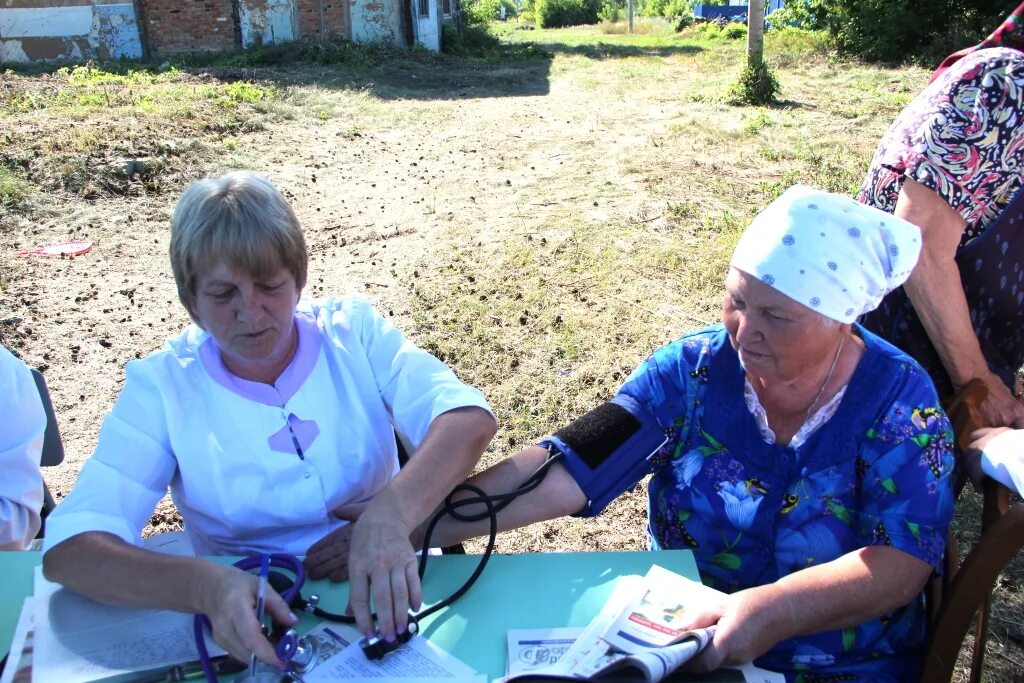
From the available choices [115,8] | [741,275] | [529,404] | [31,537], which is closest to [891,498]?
[741,275]

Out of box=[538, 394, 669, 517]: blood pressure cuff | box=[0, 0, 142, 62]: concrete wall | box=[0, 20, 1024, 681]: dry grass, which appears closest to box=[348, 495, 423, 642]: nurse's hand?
box=[538, 394, 669, 517]: blood pressure cuff

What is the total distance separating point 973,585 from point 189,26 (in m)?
20.9

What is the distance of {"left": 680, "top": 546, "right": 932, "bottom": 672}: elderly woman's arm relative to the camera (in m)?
1.54

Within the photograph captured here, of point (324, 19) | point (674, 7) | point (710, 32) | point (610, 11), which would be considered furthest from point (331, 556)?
point (674, 7)

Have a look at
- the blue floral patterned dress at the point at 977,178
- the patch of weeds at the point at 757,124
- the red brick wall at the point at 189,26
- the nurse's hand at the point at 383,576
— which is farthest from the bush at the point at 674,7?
the nurse's hand at the point at 383,576

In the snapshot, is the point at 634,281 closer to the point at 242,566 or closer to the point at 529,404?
the point at 529,404

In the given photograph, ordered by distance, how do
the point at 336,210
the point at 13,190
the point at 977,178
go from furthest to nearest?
the point at 336,210 → the point at 13,190 → the point at 977,178

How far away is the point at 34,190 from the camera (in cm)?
764

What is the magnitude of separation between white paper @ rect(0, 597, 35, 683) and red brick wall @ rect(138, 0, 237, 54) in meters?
20.0

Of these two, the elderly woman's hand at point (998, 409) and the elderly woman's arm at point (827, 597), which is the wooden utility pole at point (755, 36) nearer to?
the elderly woman's hand at point (998, 409)

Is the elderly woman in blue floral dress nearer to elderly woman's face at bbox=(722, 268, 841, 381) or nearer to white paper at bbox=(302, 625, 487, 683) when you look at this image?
elderly woman's face at bbox=(722, 268, 841, 381)

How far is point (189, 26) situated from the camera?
19250 mm

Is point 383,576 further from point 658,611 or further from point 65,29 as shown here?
point 65,29

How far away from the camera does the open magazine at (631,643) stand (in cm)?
137
